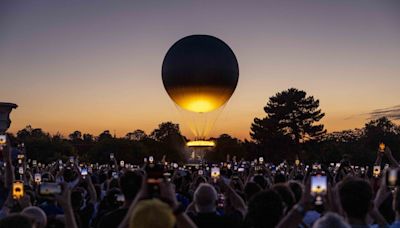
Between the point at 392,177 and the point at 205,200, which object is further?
the point at 205,200

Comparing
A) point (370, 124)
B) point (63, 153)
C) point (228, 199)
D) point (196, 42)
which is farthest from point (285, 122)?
point (228, 199)

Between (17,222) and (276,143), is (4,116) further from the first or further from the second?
(276,143)

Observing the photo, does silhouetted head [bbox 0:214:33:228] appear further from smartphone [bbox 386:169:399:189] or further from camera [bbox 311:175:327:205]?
smartphone [bbox 386:169:399:189]

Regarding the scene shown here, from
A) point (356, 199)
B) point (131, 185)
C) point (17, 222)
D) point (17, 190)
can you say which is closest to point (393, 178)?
point (356, 199)

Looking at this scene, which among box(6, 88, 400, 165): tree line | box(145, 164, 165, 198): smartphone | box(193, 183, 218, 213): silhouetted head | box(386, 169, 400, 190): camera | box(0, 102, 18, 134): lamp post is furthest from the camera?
box(6, 88, 400, 165): tree line

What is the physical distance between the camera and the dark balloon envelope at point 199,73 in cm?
3331

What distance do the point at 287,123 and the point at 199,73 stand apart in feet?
151

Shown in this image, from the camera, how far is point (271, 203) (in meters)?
5.05

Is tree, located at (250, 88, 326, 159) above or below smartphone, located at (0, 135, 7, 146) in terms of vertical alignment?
above

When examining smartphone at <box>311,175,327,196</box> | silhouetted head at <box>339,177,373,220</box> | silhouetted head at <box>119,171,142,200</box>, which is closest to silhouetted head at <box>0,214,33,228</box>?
silhouetted head at <box>119,171,142,200</box>

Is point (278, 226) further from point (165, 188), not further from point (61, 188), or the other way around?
point (61, 188)

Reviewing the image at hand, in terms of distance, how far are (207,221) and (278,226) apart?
1.44m

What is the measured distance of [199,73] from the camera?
33156mm

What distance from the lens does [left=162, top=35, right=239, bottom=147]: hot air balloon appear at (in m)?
33.3
